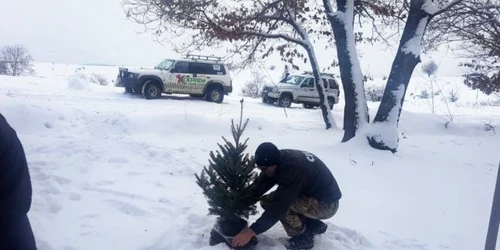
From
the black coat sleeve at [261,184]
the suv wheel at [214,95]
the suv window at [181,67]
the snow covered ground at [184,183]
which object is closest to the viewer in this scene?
the black coat sleeve at [261,184]

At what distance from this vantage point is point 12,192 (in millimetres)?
2051

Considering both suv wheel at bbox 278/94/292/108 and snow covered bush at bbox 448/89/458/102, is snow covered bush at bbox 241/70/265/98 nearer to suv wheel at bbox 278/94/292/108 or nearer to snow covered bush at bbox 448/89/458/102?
suv wheel at bbox 278/94/292/108

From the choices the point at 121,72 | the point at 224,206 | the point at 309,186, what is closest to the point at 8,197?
the point at 224,206

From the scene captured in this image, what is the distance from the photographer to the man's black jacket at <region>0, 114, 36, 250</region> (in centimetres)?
200

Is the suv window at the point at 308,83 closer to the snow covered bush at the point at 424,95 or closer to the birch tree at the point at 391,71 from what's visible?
the birch tree at the point at 391,71

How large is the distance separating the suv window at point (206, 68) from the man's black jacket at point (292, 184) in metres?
16.7

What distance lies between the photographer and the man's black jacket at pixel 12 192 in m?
2.00

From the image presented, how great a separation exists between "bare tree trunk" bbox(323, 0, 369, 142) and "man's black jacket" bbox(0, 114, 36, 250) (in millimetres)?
8234

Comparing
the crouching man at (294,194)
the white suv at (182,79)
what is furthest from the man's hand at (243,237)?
the white suv at (182,79)

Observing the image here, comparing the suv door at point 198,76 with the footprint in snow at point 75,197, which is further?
the suv door at point 198,76

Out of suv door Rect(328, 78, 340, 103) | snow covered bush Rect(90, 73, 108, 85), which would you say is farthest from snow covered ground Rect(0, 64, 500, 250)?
snow covered bush Rect(90, 73, 108, 85)

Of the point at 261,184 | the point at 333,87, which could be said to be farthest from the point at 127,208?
the point at 333,87

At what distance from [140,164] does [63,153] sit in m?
1.23

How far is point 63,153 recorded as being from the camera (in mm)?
6840
